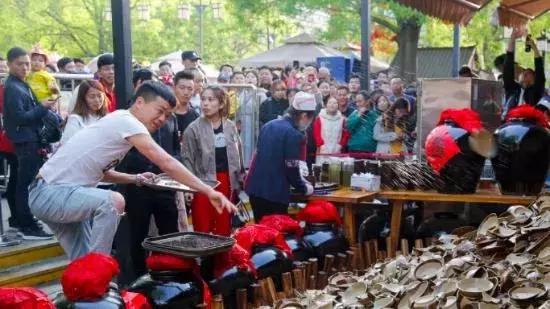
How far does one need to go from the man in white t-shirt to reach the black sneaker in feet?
7.38

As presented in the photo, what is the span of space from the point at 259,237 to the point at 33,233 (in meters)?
2.73

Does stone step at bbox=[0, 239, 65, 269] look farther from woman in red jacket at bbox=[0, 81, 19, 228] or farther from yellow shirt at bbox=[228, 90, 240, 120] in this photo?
yellow shirt at bbox=[228, 90, 240, 120]

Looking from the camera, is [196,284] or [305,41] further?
[305,41]

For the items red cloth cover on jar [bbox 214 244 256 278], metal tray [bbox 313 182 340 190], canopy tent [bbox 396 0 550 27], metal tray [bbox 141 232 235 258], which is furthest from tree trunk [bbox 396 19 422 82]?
metal tray [bbox 141 232 235 258]

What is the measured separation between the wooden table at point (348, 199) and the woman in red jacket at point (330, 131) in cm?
225

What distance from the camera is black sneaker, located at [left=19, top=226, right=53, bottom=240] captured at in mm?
6719

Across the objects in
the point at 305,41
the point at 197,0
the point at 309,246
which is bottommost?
the point at 309,246

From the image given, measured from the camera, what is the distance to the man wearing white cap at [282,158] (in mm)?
6039

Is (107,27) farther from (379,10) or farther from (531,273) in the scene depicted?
(531,273)

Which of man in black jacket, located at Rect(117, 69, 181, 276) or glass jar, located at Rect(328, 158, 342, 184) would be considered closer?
man in black jacket, located at Rect(117, 69, 181, 276)

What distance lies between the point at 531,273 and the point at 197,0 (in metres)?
35.3

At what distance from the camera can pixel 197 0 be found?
37.4m

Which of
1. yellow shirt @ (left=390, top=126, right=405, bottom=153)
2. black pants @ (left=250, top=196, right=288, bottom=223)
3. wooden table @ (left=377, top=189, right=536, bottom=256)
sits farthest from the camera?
yellow shirt @ (left=390, top=126, right=405, bottom=153)

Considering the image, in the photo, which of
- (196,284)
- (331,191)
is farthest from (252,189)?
(196,284)
